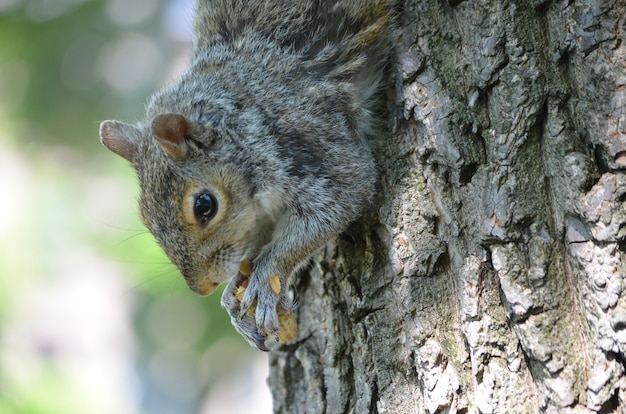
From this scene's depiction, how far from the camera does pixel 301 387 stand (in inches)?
87.6

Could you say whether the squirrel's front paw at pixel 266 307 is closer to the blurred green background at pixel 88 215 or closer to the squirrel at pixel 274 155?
the squirrel at pixel 274 155

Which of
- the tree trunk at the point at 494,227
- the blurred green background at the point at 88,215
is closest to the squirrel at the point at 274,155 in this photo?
the tree trunk at the point at 494,227

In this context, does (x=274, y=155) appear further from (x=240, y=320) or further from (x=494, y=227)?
(x=494, y=227)

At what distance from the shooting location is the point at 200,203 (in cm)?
207

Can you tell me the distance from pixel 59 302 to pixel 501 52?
5293 millimetres

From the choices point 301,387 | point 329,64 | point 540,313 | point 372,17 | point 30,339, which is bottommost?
point 30,339

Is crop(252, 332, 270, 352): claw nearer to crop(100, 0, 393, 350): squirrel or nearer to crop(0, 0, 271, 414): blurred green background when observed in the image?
crop(100, 0, 393, 350): squirrel


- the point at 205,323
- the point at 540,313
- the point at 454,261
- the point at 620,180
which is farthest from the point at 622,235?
the point at 205,323

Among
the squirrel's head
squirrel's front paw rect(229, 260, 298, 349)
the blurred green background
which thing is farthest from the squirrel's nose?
the blurred green background

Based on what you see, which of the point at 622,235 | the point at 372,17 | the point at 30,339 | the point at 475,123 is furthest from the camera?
the point at 30,339

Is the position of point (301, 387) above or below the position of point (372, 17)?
below

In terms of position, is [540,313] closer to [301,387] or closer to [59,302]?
[301,387]

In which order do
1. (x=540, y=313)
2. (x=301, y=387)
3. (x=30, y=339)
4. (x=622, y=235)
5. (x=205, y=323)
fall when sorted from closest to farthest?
(x=622, y=235) < (x=540, y=313) < (x=301, y=387) < (x=205, y=323) < (x=30, y=339)

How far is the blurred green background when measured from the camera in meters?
3.32
